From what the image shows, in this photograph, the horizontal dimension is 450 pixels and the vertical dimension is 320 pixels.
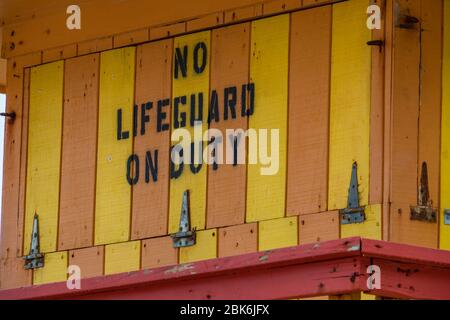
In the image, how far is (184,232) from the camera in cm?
866

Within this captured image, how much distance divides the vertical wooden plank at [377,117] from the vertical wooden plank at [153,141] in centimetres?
133

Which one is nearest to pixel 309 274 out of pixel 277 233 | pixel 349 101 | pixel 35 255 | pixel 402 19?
pixel 277 233

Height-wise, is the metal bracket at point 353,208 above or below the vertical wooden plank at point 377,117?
below

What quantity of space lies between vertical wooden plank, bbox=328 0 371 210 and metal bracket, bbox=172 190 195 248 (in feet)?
2.94

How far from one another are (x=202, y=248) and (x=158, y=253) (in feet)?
1.01

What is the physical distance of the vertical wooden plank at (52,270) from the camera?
9.18m

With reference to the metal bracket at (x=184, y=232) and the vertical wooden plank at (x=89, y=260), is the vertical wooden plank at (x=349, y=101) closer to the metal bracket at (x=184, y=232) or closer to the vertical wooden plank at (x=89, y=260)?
the metal bracket at (x=184, y=232)

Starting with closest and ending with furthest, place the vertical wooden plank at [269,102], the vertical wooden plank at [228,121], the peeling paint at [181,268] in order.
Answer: the peeling paint at [181,268] → the vertical wooden plank at [269,102] → the vertical wooden plank at [228,121]

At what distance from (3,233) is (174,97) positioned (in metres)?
1.39

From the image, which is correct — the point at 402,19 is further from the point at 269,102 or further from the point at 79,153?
the point at 79,153

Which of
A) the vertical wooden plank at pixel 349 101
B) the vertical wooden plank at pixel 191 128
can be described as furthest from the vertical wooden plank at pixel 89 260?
the vertical wooden plank at pixel 349 101

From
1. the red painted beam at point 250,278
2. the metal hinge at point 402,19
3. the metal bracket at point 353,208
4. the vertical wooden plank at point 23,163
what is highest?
the metal hinge at point 402,19

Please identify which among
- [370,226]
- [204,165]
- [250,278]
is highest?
[204,165]

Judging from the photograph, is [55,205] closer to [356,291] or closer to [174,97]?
[174,97]
